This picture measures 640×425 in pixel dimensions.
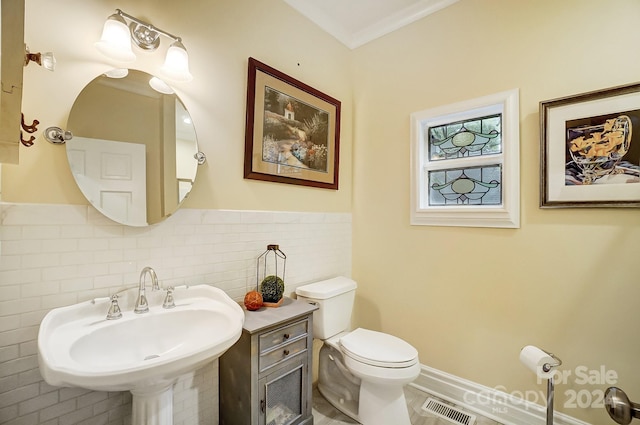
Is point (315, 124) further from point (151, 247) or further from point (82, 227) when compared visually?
point (82, 227)

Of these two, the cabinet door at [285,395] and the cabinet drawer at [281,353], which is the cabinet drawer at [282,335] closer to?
the cabinet drawer at [281,353]

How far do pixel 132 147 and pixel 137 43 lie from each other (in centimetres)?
48

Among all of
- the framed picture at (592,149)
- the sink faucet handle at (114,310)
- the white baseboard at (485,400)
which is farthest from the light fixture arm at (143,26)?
the white baseboard at (485,400)

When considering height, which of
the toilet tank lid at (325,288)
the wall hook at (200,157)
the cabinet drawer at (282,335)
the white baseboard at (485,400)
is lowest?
the white baseboard at (485,400)

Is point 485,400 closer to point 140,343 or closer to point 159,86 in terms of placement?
point 140,343

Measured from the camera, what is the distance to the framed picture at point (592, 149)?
1.39m

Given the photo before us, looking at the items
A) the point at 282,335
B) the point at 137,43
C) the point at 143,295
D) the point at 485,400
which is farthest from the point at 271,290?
the point at 485,400

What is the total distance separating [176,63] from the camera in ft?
4.38

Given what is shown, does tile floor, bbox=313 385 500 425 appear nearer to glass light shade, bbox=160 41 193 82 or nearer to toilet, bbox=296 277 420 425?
toilet, bbox=296 277 420 425

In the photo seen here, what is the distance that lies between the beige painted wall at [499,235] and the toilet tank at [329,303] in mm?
406

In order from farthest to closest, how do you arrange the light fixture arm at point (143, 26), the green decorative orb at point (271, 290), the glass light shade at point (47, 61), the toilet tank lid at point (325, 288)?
the toilet tank lid at point (325, 288) < the green decorative orb at point (271, 290) < the light fixture arm at point (143, 26) < the glass light shade at point (47, 61)

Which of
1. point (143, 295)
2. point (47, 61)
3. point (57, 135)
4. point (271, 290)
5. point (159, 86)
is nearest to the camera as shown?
point (47, 61)

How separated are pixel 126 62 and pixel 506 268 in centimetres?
235

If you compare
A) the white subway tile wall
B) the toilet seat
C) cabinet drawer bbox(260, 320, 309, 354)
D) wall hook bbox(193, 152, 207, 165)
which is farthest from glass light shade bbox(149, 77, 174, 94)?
the toilet seat
